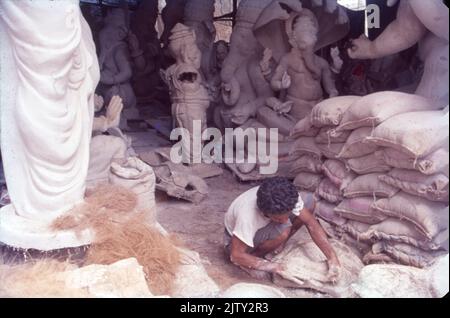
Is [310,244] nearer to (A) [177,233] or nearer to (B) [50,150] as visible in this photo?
(A) [177,233]

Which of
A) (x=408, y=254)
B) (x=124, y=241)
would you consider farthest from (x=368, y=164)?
(x=124, y=241)

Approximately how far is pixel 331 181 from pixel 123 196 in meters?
1.64

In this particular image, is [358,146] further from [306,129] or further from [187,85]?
[187,85]

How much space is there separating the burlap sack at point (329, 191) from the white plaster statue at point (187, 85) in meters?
2.04

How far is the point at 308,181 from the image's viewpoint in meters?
4.29

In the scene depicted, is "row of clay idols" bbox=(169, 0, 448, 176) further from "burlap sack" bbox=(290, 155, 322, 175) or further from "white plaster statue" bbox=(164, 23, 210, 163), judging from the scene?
"burlap sack" bbox=(290, 155, 322, 175)

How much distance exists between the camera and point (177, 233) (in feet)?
13.7

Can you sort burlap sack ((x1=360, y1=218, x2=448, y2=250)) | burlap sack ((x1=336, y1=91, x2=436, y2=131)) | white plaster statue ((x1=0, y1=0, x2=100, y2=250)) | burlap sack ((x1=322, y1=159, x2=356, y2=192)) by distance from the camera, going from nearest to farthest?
1. white plaster statue ((x1=0, y1=0, x2=100, y2=250))
2. burlap sack ((x1=360, y1=218, x2=448, y2=250))
3. burlap sack ((x1=336, y1=91, x2=436, y2=131))
4. burlap sack ((x1=322, y1=159, x2=356, y2=192))

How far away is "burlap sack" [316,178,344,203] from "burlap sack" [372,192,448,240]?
0.49 meters

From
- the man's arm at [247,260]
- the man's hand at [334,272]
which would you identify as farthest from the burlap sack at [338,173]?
the man's arm at [247,260]

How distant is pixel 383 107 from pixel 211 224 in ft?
6.12

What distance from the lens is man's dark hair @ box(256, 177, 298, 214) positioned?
9.92 feet

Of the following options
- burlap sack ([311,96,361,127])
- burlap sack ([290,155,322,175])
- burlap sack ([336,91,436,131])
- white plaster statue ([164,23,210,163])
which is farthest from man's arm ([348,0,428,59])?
white plaster statue ([164,23,210,163])

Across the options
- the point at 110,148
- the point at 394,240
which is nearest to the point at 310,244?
the point at 394,240
